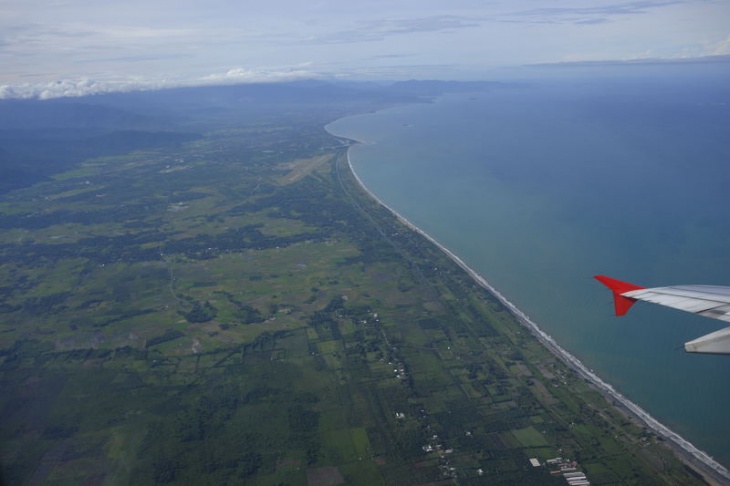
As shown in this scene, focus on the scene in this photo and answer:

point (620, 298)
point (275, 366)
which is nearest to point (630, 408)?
point (620, 298)

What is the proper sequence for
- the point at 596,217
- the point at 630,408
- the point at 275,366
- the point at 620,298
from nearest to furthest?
the point at 620,298 → the point at 630,408 → the point at 275,366 → the point at 596,217

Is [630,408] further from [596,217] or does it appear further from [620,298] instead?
[596,217]

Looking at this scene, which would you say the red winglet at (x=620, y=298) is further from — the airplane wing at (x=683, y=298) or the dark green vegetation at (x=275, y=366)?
the dark green vegetation at (x=275, y=366)

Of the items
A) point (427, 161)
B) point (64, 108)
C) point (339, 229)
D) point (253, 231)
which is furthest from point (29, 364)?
point (64, 108)

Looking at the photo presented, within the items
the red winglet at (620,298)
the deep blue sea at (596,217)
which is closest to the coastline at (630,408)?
the deep blue sea at (596,217)

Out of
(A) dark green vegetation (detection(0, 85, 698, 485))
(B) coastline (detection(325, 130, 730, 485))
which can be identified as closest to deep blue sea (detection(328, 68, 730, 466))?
(B) coastline (detection(325, 130, 730, 485))

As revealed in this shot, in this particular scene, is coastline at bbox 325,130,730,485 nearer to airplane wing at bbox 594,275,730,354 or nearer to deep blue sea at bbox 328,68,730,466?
deep blue sea at bbox 328,68,730,466

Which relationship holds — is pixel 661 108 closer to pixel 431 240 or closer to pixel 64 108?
pixel 431 240
